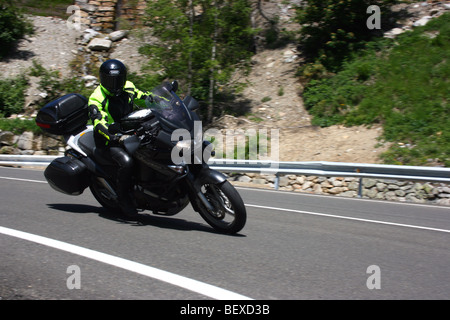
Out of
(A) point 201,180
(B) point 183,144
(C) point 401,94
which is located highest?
(B) point 183,144

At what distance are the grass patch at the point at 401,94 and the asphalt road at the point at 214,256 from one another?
7.47 metres

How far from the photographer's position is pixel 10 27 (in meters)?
28.3

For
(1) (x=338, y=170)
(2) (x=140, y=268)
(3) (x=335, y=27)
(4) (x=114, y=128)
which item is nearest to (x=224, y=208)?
(2) (x=140, y=268)

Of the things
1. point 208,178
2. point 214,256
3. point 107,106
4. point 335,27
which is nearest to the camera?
point 214,256

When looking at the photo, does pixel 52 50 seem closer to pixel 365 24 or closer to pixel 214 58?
pixel 214 58

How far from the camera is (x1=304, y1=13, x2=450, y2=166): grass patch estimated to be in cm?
1439

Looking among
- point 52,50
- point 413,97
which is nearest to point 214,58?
point 413,97

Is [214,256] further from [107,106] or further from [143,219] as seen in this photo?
[107,106]

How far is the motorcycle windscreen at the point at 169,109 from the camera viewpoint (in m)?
5.48

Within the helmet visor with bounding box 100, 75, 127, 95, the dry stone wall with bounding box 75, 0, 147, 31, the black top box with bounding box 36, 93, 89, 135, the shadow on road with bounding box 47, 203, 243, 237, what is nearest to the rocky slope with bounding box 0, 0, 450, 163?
the dry stone wall with bounding box 75, 0, 147, 31

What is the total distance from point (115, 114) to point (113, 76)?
56 centimetres

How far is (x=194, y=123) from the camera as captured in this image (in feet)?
18.0

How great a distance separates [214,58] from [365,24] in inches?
262

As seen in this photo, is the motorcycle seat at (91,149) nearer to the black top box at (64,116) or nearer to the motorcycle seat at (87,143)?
the motorcycle seat at (87,143)
